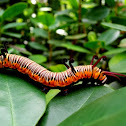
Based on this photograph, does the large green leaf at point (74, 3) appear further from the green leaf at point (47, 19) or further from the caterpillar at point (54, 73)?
the caterpillar at point (54, 73)

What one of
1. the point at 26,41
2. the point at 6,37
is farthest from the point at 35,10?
the point at 6,37

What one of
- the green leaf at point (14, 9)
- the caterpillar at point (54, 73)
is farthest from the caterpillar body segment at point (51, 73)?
the green leaf at point (14, 9)

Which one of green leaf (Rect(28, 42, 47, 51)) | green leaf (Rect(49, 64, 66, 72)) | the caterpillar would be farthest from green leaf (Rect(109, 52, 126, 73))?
green leaf (Rect(28, 42, 47, 51))

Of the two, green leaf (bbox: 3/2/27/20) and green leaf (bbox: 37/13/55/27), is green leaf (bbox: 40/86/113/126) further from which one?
green leaf (bbox: 37/13/55/27)

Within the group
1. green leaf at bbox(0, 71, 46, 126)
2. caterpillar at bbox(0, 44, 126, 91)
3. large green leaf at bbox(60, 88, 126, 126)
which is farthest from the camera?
caterpillar at bbox(0, 44, 126, 91)

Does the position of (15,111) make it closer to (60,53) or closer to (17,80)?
(17,80)

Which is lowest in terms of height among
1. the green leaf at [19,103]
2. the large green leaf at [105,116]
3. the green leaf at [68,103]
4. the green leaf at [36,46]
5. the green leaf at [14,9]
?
the green leaf at [68,103]
